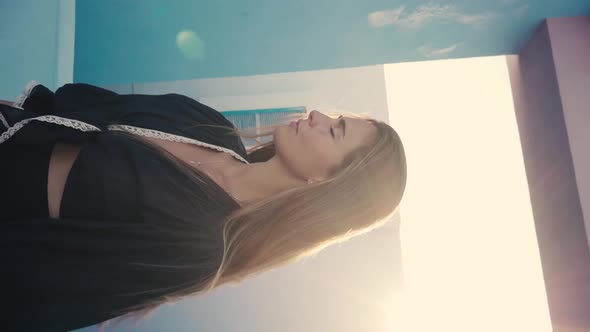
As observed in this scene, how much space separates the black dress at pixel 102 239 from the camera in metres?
0.78

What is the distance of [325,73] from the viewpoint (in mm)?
3100

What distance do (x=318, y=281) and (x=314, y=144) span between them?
1.92 meters

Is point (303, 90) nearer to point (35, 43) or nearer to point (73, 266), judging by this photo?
point (35, 43)

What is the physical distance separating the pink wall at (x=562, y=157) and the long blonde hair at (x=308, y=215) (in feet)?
3.77

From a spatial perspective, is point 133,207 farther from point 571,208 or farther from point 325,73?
point 325,73

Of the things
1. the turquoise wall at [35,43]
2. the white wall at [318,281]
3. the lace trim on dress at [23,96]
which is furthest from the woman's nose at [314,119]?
the white wall at [318,281]

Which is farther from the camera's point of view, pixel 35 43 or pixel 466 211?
pixel 466 211

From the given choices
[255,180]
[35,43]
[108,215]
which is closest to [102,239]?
[108,215]

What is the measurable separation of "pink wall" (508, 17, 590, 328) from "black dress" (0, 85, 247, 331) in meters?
1.81

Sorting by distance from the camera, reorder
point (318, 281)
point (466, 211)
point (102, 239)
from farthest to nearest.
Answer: point (318, 281) < point (466, 211) < point (102, 239)

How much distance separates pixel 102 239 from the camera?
31.1 inches

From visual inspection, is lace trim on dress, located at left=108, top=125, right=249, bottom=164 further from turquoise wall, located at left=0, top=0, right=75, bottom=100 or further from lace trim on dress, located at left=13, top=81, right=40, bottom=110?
turquoise wall, located at left=0, top=0, right=75, bottom=100

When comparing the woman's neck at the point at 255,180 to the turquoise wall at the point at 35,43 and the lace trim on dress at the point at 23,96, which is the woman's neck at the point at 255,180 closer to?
the lace trim on dress at the point at 23,96

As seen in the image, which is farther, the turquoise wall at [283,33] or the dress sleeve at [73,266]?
the turquoise wall at [283,33]
